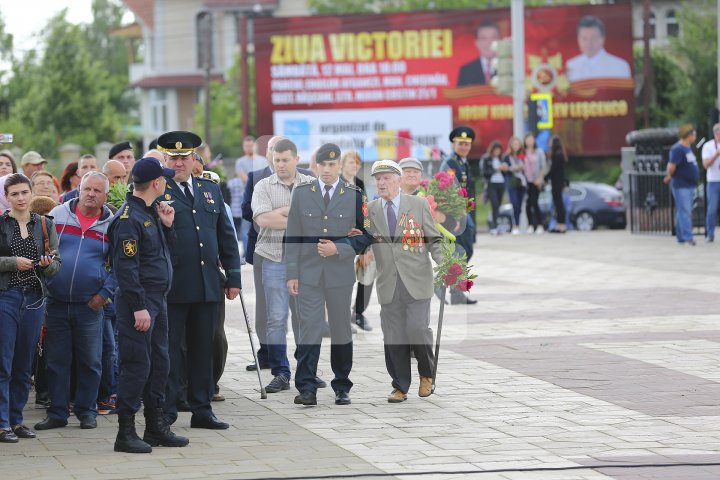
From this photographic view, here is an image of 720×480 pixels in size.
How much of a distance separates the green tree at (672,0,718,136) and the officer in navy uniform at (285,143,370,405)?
3564cm

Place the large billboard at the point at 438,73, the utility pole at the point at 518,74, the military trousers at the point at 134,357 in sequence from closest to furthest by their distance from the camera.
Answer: the military trousers at the point at 134,357, the utility pole at the point at 518,74, the large billboard at the point at 438,73

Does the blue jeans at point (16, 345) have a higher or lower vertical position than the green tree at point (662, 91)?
lower

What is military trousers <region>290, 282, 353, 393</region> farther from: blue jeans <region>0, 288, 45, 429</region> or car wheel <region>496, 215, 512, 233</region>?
car wheel <region>496, 215, 512, 233</region>

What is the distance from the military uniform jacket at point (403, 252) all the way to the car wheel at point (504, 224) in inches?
736

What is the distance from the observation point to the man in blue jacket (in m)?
9.66

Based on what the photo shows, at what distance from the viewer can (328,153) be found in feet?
34.6

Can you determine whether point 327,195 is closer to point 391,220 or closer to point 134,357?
point 391,220

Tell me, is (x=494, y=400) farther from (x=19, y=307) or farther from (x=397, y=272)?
(x=19, y=307)

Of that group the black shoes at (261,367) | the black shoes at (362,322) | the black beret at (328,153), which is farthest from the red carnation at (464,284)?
the black shoes at (362,322)

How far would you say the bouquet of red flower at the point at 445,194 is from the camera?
1304cm

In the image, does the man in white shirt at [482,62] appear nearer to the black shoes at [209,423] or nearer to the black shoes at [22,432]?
the black shoes at [209,423]

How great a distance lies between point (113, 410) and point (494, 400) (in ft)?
8.86

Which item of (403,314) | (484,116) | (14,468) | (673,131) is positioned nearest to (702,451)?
(403,314)

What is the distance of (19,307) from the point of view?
30.8 ft
